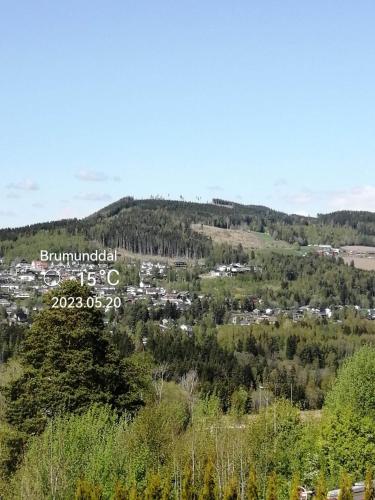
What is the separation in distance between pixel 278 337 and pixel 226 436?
364 feet

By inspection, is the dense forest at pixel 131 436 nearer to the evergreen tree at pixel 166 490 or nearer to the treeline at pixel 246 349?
the evergreen tree at pixel 166 490

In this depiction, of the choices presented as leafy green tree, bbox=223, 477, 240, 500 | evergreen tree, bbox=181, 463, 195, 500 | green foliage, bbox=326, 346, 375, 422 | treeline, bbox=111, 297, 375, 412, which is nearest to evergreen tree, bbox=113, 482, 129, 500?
evergreen tree, bbox=181, 463, 195, 500

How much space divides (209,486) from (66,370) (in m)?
13.2

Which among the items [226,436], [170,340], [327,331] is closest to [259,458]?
[226,436]

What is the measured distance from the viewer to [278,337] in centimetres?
15188

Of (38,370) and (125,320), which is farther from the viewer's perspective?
(125,320)

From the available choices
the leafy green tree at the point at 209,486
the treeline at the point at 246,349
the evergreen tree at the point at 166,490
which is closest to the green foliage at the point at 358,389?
the leafy green tree at the point at 209,486

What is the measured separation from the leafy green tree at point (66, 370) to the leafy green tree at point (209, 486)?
9.93 metres

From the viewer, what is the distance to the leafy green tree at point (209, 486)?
115ft

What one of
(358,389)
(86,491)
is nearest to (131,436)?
(86,491)

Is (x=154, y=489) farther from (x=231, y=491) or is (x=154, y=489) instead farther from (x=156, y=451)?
(x=156, y=451)

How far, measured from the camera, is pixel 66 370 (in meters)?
45.0

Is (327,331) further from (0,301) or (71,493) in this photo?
(71,493)

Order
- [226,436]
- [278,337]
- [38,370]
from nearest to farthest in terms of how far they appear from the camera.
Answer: [226,436] < [38,370] < [278,337]
